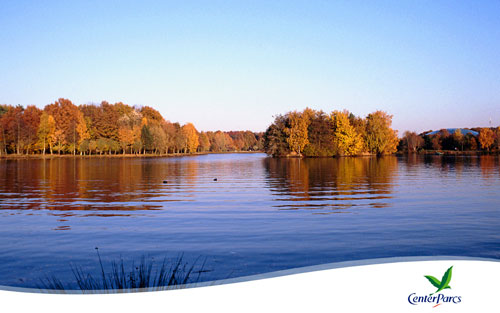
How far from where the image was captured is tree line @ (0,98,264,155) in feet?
292

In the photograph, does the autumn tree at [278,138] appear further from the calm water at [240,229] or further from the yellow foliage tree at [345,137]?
the calm water at [240,229]

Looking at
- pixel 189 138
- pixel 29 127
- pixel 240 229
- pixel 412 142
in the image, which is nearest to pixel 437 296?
pixel 240 229

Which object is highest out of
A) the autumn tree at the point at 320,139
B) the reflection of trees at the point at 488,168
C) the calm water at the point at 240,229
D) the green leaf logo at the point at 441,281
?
the autumn tree at the point at 320,139

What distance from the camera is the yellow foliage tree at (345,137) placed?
3780 inches

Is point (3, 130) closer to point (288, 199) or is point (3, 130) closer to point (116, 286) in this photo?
point (288, 199)

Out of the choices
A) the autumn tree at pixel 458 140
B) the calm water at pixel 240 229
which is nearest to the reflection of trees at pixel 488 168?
the calm water at pixel 240 229

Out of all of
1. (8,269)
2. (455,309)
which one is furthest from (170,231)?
(455,309)

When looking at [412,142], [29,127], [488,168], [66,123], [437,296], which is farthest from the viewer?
[412,142]

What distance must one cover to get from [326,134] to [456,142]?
226 ft

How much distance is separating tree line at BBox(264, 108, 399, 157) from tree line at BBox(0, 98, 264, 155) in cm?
3471

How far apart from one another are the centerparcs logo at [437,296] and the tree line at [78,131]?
94.9 metres

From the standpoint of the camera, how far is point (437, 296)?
4.28m

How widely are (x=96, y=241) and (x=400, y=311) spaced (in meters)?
7.97

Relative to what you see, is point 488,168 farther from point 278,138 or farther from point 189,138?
point 189,138
